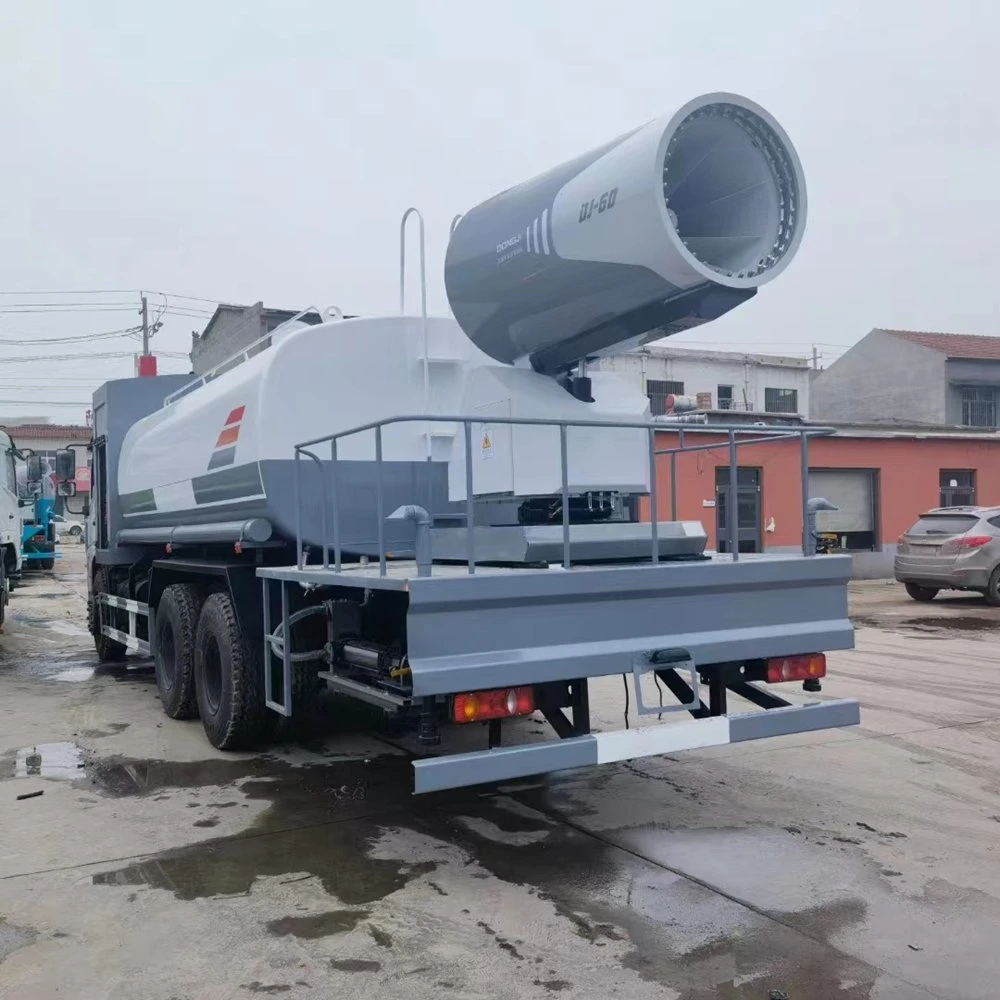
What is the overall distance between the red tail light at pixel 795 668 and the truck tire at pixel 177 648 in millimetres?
4175

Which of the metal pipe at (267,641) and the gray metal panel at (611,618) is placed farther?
the metal pipe at (267,641)

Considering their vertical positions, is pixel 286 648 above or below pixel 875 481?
below

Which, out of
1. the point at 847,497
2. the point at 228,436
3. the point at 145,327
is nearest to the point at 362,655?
the point at 228,436

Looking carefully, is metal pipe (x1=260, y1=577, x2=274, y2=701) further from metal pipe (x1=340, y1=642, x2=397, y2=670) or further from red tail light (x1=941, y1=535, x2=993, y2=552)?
red tail light (x1=941, y1=535, x2=993, y2=552)

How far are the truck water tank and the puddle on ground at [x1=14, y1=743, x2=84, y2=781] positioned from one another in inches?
161

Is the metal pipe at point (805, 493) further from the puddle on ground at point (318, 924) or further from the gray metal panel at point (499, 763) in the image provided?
the puddle on ground at point (318, 924)

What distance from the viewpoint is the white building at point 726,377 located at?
33562mm

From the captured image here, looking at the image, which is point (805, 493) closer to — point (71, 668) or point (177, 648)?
point (177, 648)

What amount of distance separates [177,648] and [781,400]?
32.0 meters

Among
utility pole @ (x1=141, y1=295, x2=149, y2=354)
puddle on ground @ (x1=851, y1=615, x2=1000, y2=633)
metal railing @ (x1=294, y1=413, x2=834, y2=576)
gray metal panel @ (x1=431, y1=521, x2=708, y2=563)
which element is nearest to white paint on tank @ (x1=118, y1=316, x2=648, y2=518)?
metal railing @ (x1=294, y1=413, x2=834, y2=576)

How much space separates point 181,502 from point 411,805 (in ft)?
10.2

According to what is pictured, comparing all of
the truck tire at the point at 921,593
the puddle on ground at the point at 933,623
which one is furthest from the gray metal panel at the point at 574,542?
the truck tire at the point at 921,593

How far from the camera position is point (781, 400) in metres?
36.3

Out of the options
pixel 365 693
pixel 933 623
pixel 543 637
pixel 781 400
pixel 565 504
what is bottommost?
pixel 933 623
